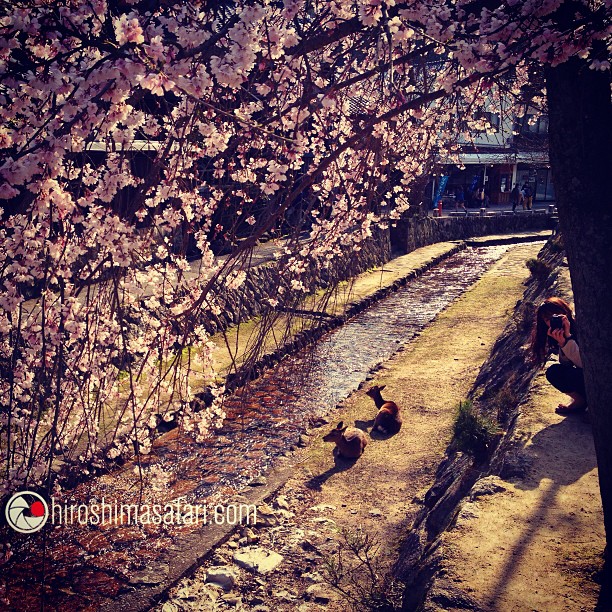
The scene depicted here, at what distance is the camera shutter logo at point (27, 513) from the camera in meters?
5.78

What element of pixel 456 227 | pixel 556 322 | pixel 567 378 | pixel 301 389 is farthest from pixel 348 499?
pixel 456 227

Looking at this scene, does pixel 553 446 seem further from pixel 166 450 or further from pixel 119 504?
pixel 166 450

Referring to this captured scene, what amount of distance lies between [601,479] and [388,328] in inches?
413

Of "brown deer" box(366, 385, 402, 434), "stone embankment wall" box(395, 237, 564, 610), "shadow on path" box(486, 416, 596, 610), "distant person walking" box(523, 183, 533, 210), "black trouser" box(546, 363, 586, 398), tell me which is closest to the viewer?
"shadow on path" box(486, 416, 596, 610)

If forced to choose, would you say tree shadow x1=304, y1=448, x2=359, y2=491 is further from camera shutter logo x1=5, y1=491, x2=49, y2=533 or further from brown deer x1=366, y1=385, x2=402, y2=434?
camera shutter logo x1=5, y1=491, x2=49, y2=533

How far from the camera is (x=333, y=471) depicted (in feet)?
24.6

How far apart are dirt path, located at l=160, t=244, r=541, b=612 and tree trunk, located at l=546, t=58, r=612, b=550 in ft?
7.71

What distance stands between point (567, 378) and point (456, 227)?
2286 cm

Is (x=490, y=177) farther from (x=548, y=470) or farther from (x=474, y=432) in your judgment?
(x=548, y=470)

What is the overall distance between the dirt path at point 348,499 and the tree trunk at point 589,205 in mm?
2349

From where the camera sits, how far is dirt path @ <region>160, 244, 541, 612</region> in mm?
5246

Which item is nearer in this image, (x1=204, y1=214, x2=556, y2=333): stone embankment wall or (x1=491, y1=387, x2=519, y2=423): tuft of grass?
(x1=491, y1=387, x2=519, y2=423): tuft of grass

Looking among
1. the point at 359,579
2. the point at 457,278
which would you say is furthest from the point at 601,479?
the point at 457,278

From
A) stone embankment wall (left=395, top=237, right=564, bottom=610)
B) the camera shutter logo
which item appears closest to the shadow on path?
stone embankment wall (left=395, top=237, right=564, bottom=610)
